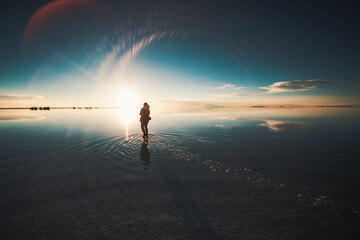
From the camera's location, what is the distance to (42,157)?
36.1ft

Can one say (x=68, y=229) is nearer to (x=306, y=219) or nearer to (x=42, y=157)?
(x=306, y=219)

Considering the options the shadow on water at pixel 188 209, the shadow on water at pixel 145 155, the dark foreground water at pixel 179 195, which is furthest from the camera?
the shadow on water at pixel 145 155

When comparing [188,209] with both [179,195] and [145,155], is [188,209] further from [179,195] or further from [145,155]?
[145,155]

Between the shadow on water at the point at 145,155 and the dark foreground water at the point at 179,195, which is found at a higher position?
the shadow on water at the point at 145,155

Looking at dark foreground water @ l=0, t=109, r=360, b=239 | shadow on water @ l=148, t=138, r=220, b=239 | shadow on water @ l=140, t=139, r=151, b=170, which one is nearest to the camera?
shadow on water @ l=148, t=138, r=220, b=239

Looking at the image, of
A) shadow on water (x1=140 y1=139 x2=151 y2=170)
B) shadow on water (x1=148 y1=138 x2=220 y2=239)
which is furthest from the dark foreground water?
shadow on water (x1=140 y1=139 x2=151 y2=170)

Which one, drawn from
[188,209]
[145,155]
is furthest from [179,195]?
[145,155]

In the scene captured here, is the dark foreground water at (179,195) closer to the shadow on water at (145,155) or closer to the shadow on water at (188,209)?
the shadow on water at (188,209)

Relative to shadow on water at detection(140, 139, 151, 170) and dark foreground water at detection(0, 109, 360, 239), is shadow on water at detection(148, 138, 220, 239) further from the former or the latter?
shadow on water at detection(140, 139, 151, 170)

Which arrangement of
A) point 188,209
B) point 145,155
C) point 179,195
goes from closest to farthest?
point 188,209 → point 179,195 → point 145,155

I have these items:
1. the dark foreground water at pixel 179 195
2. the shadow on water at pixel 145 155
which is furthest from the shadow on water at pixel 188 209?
the shadow on water at pixel 145 155

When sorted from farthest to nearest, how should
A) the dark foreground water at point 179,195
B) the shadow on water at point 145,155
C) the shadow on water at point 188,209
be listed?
the shadow on water at point 145,155
the dark foreground water at point 179,195
the shadow on water at point 188,209

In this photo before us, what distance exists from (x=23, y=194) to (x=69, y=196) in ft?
6.29

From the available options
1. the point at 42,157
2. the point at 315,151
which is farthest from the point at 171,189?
the point at 315,151
